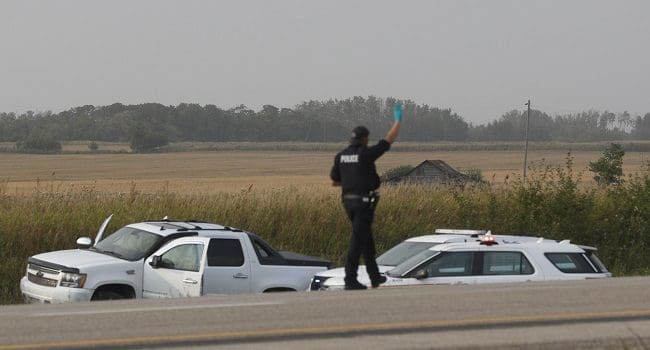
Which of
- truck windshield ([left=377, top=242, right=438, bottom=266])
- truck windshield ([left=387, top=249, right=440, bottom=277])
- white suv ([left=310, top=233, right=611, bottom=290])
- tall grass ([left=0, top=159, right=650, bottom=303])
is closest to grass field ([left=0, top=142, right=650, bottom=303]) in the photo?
tall grass ([left=0, top=159, right=650, bottom=303])

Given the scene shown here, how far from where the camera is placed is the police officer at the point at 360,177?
480 inches

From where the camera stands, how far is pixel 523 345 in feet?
29.4

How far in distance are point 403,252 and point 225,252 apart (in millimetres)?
2795

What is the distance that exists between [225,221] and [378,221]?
12.4 ft

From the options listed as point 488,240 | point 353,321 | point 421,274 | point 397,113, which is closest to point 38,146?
point 488,240

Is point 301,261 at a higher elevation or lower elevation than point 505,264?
lower

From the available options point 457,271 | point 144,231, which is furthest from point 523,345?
point 144,231

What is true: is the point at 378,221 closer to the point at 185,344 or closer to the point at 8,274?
the point at 8,274

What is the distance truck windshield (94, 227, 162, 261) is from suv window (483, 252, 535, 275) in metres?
5.34

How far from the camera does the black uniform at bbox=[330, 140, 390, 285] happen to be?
12.3m

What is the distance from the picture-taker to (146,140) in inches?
4190

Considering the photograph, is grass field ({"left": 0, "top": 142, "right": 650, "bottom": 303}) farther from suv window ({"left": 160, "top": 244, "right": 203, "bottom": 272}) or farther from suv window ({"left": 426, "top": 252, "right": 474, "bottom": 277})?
suv window ({"left": 426, "top": 252, "right": 474, "bottom": 277})

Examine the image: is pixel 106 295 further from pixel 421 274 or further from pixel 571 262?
pixel 571 262

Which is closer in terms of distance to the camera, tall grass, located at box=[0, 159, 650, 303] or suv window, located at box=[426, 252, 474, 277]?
suv window, located at box=[426, 252, 474, 277]
